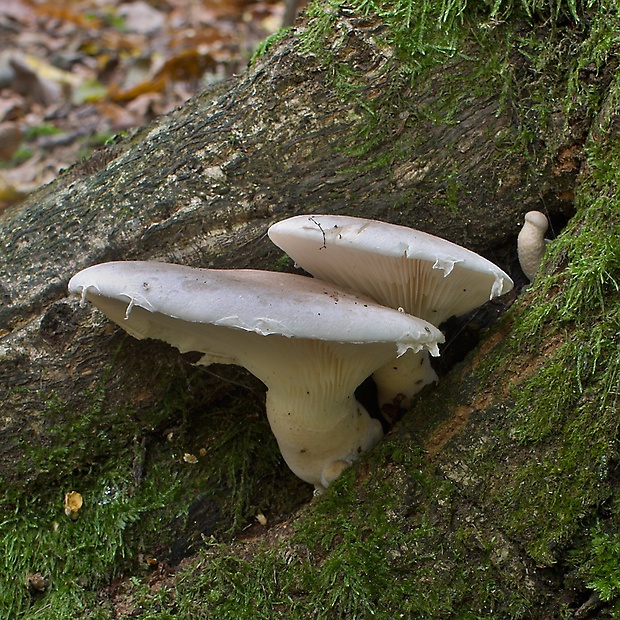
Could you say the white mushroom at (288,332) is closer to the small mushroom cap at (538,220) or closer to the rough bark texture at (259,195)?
the rough bark texture at (259,195)

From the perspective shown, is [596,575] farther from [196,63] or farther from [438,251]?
[196,63]

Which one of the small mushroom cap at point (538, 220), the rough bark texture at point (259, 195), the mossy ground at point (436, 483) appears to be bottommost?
the mossy ground at point (436, 483)

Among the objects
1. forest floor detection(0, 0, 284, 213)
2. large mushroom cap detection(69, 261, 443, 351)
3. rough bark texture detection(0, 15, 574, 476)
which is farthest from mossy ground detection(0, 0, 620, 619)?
forest floor detection(0, 0, 284, 213)

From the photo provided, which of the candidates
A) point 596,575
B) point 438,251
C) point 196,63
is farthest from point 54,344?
point 196,63

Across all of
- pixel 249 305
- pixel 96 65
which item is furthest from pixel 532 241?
pixel 96 65

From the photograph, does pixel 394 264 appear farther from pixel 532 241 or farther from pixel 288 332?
pixel 532 241

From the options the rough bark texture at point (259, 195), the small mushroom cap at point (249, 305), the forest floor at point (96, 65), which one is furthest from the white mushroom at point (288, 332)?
the forest floor at point (96, 65)
